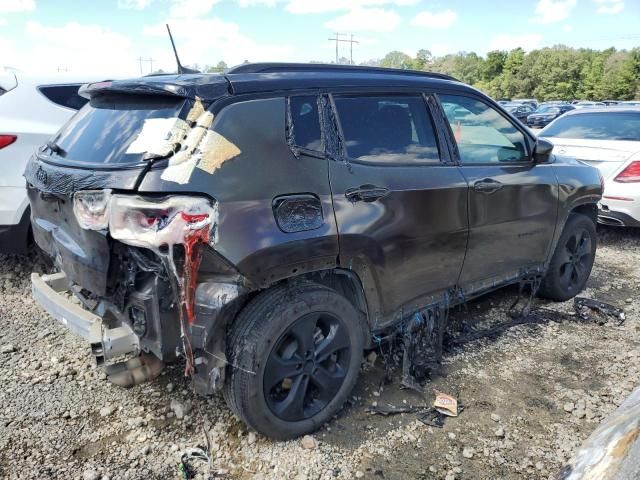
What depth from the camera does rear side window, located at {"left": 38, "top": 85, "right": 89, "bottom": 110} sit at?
456cm

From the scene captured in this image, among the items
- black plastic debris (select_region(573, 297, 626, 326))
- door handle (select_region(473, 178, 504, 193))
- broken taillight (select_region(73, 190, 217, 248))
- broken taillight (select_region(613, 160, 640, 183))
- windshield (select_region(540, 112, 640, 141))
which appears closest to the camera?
broken taillight (select_region(73, 190, 217, 248))

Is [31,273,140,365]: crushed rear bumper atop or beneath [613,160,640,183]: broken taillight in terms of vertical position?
beneath

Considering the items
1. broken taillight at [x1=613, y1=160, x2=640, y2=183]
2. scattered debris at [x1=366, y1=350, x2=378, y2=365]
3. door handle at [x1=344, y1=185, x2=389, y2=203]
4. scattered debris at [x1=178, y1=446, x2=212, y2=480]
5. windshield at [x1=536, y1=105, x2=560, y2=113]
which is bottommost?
windshield at [x1=536, y1=105, x2=560, y2=113]

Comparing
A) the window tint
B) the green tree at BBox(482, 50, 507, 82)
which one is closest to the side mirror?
the window tint

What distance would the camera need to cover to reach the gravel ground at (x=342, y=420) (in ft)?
8.27

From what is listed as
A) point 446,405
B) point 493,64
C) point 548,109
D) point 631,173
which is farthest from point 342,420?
point 493,64

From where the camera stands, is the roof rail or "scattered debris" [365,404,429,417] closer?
the roof rail

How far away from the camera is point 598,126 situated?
6730 millimetres

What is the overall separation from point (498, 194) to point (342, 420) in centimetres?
178

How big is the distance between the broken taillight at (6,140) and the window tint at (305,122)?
2719mm

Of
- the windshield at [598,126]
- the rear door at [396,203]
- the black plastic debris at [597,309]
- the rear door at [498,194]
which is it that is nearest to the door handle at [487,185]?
the rear door at [498,194]

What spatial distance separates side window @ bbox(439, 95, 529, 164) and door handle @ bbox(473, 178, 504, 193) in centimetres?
15

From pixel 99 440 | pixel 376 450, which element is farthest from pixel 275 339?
pixel 99 440

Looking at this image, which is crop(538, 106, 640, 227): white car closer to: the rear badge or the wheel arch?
the wheel arch
